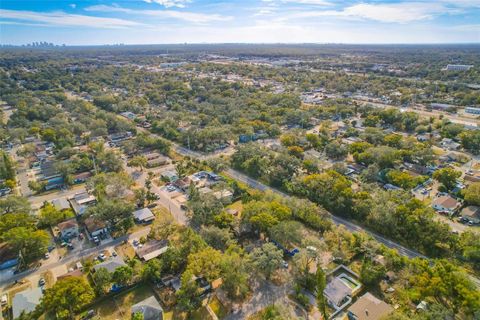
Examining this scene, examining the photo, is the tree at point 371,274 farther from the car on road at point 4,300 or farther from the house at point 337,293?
the car on road at point 4,300

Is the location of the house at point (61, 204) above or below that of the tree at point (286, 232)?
below

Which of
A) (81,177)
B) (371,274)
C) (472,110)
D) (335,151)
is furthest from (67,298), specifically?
(472,110)

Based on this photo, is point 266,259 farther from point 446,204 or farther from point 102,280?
point 446,204

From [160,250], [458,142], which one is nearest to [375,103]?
[458,142]

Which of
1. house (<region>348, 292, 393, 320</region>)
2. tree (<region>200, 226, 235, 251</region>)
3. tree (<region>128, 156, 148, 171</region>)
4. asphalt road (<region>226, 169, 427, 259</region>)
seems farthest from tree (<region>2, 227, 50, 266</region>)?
house (<region>348, 292, 393, 320</region>)

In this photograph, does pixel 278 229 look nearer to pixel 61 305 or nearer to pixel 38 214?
pixel 61 305

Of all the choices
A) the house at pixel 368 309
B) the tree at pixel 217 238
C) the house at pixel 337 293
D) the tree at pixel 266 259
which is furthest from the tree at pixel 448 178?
the tree at pixel 217 238
